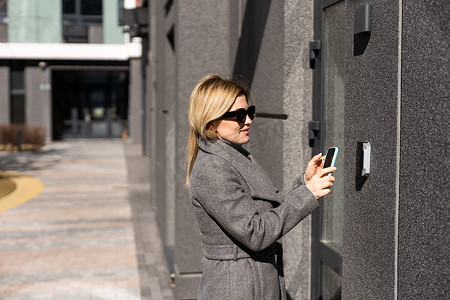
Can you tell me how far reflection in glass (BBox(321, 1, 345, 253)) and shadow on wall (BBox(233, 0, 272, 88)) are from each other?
94 centimetres

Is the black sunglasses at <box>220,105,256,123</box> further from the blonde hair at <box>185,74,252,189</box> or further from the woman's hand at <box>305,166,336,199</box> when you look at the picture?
the woman's hand at <box>305,166,336,199</box>

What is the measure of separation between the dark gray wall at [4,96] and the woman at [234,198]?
32.6 metres

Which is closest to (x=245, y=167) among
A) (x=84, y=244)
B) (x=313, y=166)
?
(x=313, y=166)

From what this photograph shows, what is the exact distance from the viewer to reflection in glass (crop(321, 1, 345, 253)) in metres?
3.61

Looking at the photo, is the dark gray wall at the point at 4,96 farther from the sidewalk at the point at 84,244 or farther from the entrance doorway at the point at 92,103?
the sidewalk at the point at 84,244

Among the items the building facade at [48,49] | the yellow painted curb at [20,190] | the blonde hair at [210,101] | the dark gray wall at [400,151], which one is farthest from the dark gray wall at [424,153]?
the building facade at [48,49]

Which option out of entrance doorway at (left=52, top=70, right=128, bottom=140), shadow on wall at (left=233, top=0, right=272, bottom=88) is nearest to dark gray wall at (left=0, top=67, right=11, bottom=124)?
entrance doorway at (left=52, top=70, right=128, bottom=140)

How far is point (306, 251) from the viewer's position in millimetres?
4012

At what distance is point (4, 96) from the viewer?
109 ft

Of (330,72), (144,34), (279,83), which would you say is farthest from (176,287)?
(144,34)

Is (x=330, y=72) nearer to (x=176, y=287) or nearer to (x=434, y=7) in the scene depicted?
(x=434, y=7)

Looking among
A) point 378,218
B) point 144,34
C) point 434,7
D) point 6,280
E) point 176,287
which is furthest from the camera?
point 144,34

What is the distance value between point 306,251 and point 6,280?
418 centimetres

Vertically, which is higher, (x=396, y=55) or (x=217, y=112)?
(x=396, y=55)
